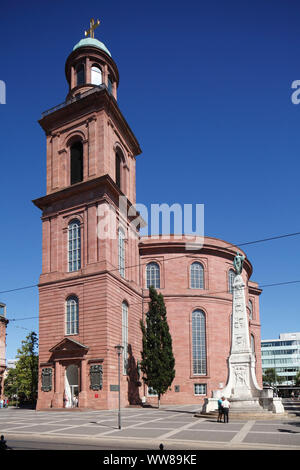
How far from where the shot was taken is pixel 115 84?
52.3 metres

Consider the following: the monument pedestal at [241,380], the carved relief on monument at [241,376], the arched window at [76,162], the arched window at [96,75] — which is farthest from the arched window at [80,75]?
the carved relief on monument at [241,376]

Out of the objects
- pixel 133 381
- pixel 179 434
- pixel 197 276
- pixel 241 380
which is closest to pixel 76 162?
pixel 197 276

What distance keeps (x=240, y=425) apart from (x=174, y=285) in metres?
28.8

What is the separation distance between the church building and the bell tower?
10 centimetres

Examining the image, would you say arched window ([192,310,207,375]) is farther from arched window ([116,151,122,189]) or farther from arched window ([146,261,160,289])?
arched window ([116,151,122,189])

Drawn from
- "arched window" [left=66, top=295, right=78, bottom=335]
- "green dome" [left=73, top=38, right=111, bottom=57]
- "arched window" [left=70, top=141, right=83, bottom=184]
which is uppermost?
"green dome" [left=73, top=38, right=111, bottom=57]

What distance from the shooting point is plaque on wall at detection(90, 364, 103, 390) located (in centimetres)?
3741

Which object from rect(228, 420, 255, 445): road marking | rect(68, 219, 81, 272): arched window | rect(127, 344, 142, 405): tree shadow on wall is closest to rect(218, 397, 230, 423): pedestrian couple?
rect(228, 420, 255, 445): road marking

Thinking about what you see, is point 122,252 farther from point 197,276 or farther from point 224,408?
point 224,408

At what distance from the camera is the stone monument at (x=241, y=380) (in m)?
28.3

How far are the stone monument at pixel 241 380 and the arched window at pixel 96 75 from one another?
93.7ft

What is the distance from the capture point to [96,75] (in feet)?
165
